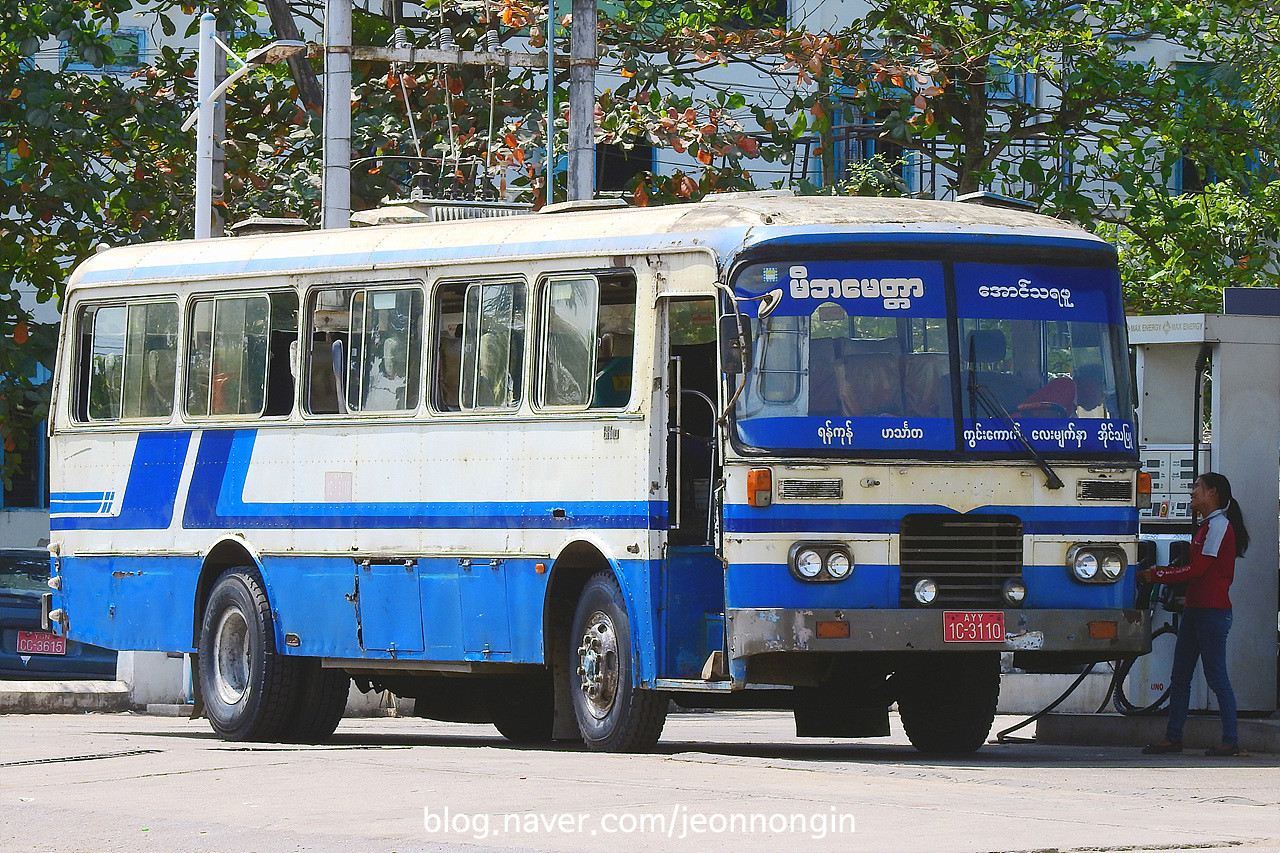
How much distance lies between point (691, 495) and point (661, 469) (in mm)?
249

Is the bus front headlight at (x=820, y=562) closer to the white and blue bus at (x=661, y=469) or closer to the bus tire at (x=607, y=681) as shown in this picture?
the white and blue bus at (x=661, y=469)

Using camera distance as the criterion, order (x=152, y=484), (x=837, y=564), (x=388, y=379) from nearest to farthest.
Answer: (x=837, y=564) → (x=388, y=379) → (x=152, y=484)

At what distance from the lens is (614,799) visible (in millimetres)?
10188

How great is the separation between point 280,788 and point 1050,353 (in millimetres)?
4797

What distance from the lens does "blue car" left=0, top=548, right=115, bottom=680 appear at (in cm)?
1992

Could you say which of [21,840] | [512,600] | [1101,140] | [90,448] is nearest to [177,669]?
[90,448]

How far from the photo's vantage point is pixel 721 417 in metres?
12.5

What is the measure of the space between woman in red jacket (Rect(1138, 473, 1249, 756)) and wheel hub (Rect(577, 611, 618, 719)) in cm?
318

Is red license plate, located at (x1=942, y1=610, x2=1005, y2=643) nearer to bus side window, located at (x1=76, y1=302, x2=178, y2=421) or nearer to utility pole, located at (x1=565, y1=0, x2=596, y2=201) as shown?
bus side window, located at (x1=76, y1=302, x2=178, y2=421)

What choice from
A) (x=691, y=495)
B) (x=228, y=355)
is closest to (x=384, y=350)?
(x=228, y=355)

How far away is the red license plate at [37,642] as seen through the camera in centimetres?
2000

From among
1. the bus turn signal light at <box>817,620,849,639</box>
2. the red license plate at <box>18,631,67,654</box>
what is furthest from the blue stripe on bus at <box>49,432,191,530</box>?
the bus turn signal light at <box>817,620,849,639</box>

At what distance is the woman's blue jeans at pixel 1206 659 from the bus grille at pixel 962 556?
1603mm

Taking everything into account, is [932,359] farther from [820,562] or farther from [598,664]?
[598,664]
